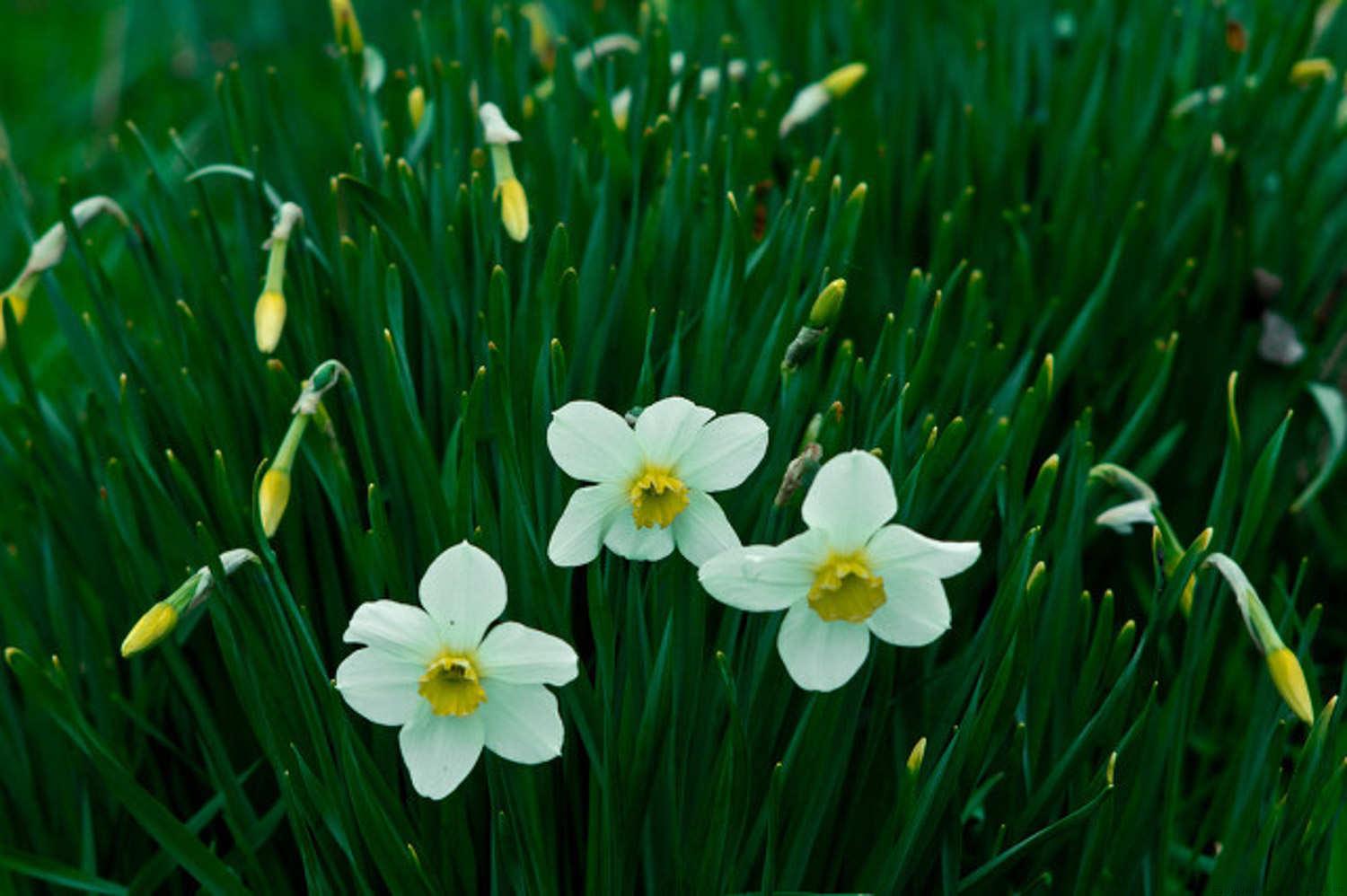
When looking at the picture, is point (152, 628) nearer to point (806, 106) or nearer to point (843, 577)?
point (843, 577)

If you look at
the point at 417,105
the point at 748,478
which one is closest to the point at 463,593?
the point at 748,478

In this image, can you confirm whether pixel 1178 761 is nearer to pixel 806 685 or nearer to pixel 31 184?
pixel 806 685

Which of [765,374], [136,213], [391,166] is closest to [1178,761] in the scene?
[765,374]

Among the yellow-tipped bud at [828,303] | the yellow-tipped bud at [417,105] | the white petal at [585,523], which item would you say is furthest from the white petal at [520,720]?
the yellow-tipped bud at [417,105]

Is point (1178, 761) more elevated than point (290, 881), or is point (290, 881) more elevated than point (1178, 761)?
point (1178, 761)

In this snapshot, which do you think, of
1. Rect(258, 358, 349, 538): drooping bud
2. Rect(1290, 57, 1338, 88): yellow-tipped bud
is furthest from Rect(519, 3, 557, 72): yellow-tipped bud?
Rect(258, 358, 349, 538): drooping bud

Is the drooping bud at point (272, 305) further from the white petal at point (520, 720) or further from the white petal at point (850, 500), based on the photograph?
the white petal at point (850, 500)

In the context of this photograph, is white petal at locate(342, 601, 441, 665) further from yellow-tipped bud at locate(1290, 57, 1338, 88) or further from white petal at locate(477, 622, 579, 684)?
yellow-tipped bud at locate(1290, 57, 1338, 88)
